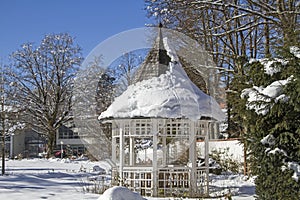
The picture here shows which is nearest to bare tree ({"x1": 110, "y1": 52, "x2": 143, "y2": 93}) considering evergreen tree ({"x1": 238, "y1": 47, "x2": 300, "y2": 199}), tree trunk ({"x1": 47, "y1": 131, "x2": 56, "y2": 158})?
evergreen tree ({"x1": 238, "y1": 47, "x2": 300, "y2": 199})

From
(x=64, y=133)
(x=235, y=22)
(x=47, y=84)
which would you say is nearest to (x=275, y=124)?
(x=235, y=22)

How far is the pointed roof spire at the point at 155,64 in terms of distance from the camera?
11.5 meters

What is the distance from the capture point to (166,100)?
1048 centimetres

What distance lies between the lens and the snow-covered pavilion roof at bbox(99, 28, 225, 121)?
34.0ft

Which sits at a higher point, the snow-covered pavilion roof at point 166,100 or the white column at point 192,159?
the snow-covered pavilion roof at point 166,100

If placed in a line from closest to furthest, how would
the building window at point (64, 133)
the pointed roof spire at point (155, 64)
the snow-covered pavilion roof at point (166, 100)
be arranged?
the snow-covered pavilion roof at point (166, 100)
the pointed roof spire at point (155, 64)
the building window at point (64, 133)

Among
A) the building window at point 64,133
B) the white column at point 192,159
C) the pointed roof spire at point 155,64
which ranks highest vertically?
the pointed roof spire at point 155,64

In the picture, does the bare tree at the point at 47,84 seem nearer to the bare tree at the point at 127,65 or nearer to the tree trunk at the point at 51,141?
the tree trunk at the point at 51,141

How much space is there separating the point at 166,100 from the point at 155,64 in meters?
1.46

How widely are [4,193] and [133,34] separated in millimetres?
5301

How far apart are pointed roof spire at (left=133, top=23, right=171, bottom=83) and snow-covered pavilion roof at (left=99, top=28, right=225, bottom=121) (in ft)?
0.10

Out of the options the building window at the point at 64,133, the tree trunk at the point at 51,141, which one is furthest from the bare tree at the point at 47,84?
the building window at the point at 64,133

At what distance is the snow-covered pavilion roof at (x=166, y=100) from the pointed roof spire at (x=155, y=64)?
3cm

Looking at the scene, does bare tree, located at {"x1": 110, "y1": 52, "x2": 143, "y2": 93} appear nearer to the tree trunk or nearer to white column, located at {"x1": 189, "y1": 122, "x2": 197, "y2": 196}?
white column, located at {"x1": 189, "y1": 122, "x2": 197, "y2": 196}
